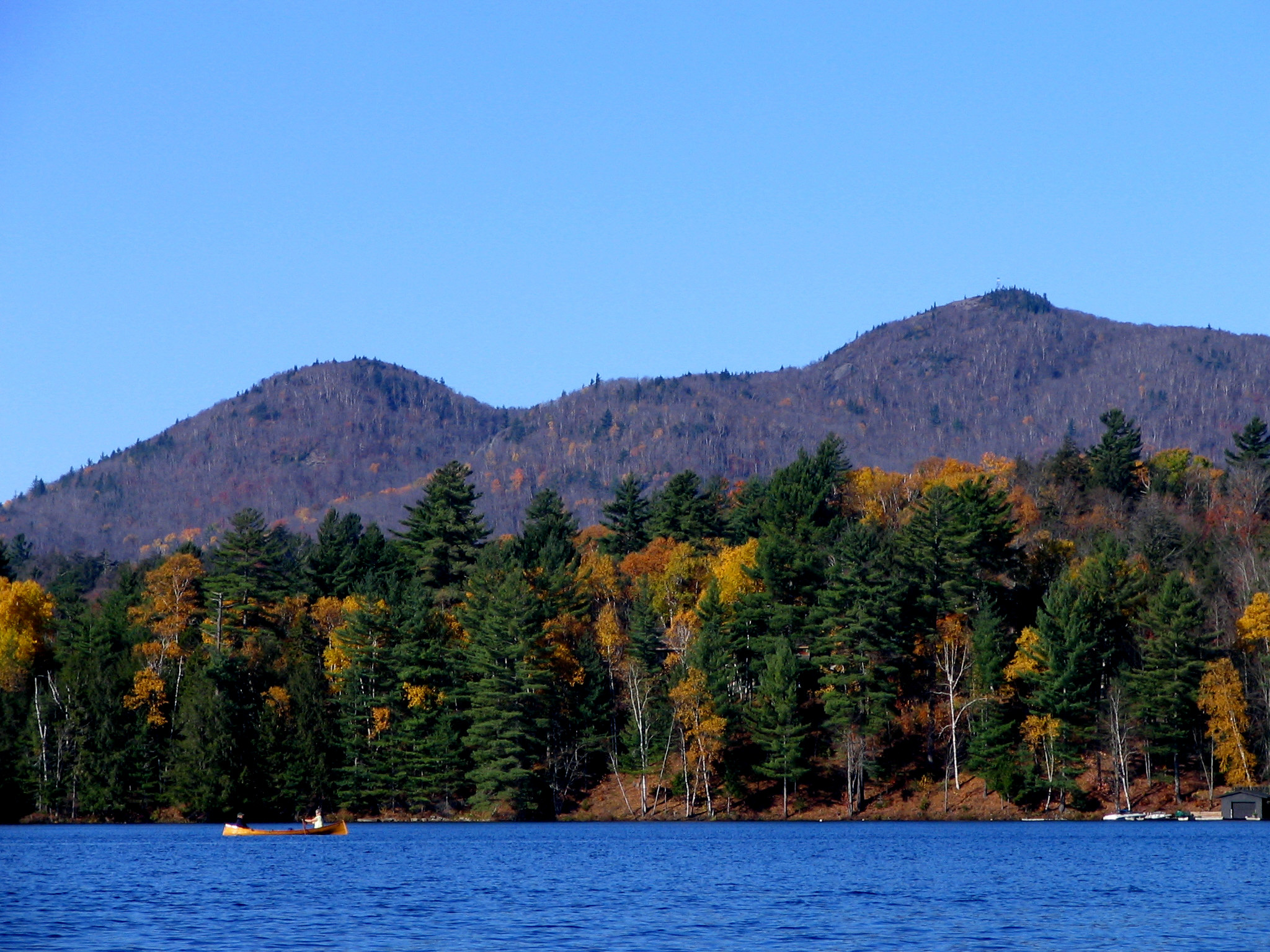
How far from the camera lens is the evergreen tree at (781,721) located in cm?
10025

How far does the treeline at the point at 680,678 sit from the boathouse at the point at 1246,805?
7.49 feet

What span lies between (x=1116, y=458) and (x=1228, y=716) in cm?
5667

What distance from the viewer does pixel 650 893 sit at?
46.2 meters

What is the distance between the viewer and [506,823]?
3959 inches

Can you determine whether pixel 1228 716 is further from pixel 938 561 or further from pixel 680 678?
pixel 680 678

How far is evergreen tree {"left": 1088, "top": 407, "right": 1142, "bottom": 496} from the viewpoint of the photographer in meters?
145

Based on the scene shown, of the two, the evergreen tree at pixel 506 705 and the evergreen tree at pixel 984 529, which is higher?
the evergreen tree at pixel 984 529

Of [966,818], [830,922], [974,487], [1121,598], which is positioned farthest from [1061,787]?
[830,922]

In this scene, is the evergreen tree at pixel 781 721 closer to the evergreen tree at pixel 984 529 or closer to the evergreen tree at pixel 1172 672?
the evergreen tree at pixel 984 529

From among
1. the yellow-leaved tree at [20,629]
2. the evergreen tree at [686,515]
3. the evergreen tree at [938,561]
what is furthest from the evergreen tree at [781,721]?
the yellow-leaved tree at [20,629]

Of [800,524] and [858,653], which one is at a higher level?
[800,524]

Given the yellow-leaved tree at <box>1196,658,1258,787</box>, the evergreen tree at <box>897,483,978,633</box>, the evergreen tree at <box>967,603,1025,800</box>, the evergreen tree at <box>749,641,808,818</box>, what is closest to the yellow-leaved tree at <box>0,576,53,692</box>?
the evergreen tree at <box>749,641,808,818</box>

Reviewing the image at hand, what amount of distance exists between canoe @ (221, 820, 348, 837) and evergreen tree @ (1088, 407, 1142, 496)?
283 feet

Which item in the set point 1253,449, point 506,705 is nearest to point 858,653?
point 506,705
